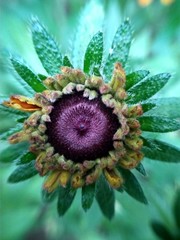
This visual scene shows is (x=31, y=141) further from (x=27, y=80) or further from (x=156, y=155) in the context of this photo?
(x=156, y=155)

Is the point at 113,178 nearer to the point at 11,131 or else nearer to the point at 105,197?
the point at 105,197

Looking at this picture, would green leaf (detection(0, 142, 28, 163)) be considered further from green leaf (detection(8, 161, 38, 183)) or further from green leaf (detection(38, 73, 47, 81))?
green leaf (detection(38, 73, 47, 81))

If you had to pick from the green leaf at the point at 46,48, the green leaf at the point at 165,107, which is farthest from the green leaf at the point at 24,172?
the green leaf at the point at 165,107

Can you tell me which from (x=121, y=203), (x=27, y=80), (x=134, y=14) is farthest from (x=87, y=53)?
(x=134, y=14)

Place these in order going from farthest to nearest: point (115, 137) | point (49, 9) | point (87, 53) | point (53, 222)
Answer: point (49, 9), point (53, 222), point (87, 53), point (115, 137)

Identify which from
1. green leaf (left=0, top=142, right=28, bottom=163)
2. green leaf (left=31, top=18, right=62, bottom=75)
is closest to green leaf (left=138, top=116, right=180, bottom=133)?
green leaf (left=31, top=18, right=62, bottom=75)

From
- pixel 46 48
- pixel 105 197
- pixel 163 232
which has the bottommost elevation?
pixel 163 232

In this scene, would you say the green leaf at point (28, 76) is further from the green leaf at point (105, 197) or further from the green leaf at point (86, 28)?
the green leaf at point (105, 197)

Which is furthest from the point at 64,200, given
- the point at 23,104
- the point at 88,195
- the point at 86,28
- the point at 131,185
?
the point at 86,28
